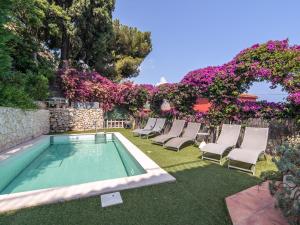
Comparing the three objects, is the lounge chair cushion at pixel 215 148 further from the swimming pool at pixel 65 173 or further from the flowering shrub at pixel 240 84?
the flowering shrub at pixel 240 84

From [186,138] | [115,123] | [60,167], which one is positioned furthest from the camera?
[115,123]

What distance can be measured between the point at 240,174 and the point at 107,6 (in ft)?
56.4

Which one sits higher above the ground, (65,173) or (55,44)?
(55,44)

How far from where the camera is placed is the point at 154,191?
3.77 metres

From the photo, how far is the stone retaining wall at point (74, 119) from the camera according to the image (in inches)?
569

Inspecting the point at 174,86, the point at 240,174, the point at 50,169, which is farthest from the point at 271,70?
the point at 50,169

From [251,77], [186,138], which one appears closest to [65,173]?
[186,138]

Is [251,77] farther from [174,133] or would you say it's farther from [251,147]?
[174,133]

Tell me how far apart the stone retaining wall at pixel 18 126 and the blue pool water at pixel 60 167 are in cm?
85

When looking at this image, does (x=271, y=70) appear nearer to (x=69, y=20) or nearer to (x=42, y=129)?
(x=42, y=129)

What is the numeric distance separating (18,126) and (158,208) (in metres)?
8.13

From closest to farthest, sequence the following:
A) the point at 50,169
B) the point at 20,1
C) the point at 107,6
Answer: the point at 50,169, the point at 20,1, the point at 107,6

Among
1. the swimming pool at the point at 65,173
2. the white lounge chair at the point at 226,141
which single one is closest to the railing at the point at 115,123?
the swimming pool at the point at 65,173

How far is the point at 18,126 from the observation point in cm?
854
